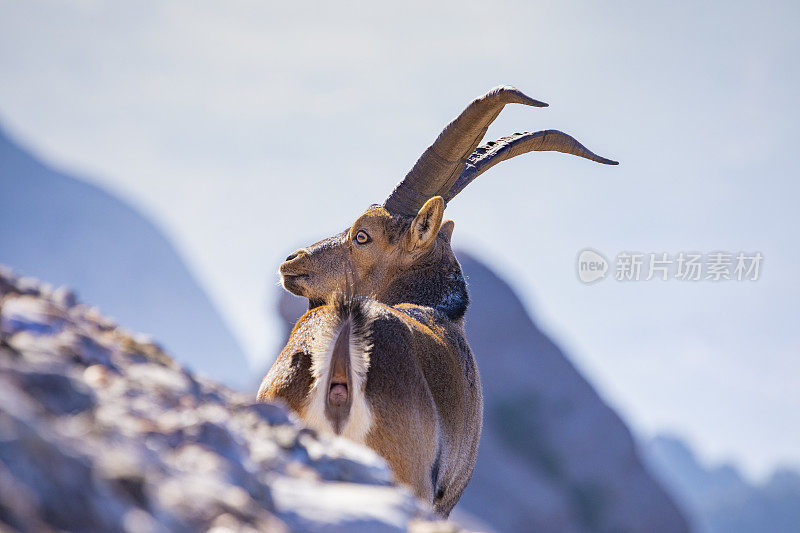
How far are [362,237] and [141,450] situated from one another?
5.96 meters

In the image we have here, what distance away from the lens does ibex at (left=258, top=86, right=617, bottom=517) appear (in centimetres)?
513

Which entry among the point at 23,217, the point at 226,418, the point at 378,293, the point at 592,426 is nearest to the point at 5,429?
the point at 226,418

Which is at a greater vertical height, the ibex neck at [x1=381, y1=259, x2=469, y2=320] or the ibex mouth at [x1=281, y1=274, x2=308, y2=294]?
the ibex neck at [x1=381, y1=259, x2=469, y2=320]

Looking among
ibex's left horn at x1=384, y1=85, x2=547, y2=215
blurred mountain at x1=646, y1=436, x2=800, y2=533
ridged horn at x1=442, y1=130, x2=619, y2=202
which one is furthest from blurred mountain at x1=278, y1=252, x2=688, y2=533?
Answer: blurred mountain at x1=646, y1=436, x2=800, y2=533

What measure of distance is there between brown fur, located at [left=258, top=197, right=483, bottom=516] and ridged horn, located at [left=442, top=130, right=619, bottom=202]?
114 cm

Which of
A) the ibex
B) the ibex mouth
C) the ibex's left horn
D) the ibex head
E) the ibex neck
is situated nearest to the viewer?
the ibex

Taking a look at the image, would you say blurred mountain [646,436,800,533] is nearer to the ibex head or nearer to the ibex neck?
the ibex head

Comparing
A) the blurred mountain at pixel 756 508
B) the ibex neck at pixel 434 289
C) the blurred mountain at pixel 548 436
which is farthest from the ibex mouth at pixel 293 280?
the blurred mountain at pixel 756 508

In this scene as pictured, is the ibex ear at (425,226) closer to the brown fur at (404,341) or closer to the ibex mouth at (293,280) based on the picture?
the brown fur at (404,341)

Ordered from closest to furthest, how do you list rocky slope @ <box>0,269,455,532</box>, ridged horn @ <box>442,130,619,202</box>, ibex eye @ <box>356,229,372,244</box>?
1. rocky slope @ <box>0,269,455,532</box>
2. ibex eye @ <box>356,229,372,244</box>
3. ridged horn @ <box>442,130,619,202</box>

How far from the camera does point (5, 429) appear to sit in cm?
200

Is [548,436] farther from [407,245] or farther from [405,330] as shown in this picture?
[405,330]

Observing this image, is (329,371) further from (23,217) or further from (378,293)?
(23,217)

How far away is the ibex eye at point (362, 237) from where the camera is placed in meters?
8.36
